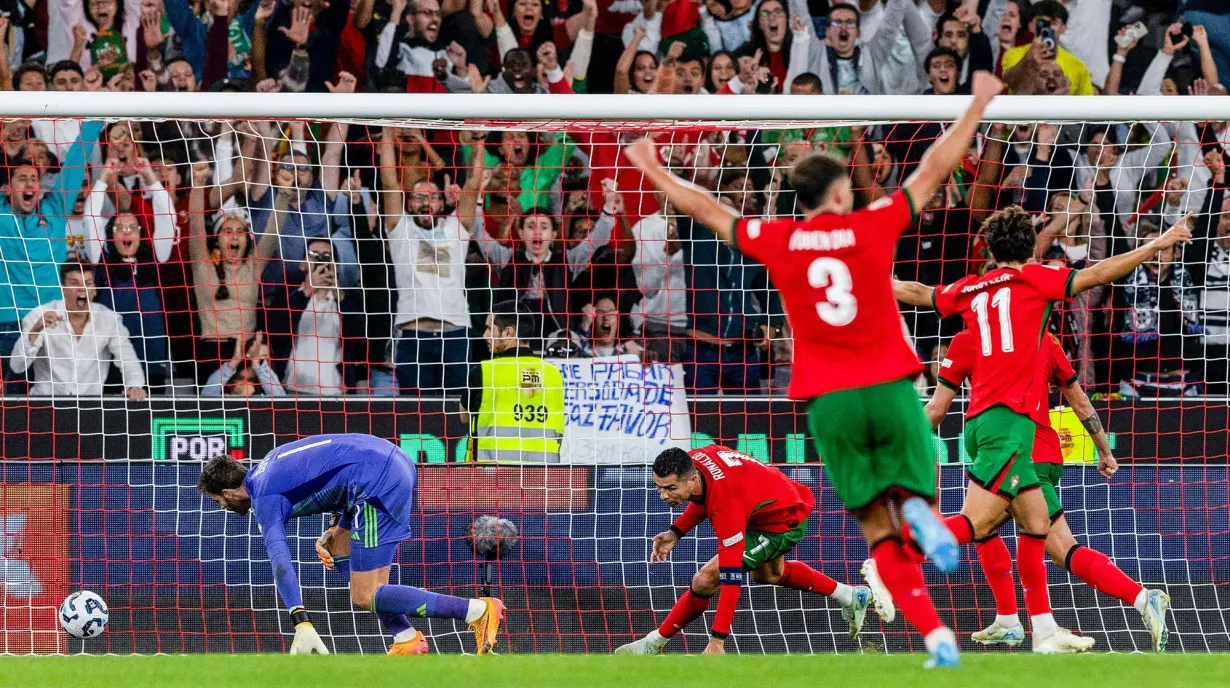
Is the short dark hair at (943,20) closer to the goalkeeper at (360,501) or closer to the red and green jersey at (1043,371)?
the red and green jersey at (1043,371)

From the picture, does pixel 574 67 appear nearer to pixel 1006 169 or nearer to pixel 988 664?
pixel 1006 169

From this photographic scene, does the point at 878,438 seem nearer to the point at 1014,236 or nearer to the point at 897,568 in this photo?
the point at 897,568

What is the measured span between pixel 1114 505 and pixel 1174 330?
1.86 metres

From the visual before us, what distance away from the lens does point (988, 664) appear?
613 cm

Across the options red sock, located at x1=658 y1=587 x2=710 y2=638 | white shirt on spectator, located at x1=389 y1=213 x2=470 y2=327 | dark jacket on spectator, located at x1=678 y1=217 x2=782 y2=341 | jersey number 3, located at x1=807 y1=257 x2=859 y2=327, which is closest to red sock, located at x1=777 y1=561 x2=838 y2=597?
red sock, located at x1=658 y1=587 x2=710 y2=638

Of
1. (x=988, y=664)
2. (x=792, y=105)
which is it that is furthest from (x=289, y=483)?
(x=988, y=664)

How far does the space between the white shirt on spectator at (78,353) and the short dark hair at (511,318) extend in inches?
100

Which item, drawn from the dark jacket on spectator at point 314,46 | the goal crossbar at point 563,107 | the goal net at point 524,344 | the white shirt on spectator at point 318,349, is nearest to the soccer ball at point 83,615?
the goal net at point 524,344

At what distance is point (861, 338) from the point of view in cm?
508

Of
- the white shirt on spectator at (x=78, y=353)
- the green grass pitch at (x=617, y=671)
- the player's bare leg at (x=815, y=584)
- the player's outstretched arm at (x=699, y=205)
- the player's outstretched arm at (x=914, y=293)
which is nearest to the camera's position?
the player's outstretched arm at (x=699, y=205)

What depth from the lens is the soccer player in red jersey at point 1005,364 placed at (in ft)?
24.6

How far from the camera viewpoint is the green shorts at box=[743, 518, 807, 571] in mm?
9039

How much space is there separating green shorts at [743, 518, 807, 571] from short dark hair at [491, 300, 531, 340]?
2311mm

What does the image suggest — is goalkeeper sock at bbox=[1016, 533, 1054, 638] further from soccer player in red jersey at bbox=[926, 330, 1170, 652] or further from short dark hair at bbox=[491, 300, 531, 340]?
short dark hair at bbox=[491, 300, 531, 340]
